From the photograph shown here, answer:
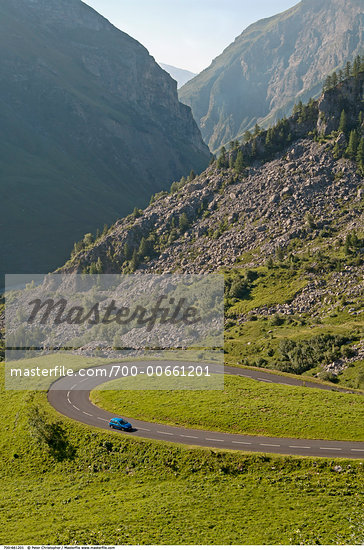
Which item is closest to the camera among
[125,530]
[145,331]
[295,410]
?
[125,530]

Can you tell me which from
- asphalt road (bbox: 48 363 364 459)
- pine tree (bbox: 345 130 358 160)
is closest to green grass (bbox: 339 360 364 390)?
asphalt road (bbox: 48 363 364 459)

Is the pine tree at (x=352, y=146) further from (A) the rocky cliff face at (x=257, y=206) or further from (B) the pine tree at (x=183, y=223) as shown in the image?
(B) the pine tree at (x=183, y=223)

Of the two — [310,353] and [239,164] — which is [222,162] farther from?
[310,353]

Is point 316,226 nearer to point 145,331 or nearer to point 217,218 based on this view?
point 217,218

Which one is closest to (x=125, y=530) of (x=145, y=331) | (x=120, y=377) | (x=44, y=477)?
(x=44, y=477)

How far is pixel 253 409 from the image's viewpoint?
55781 millimetres

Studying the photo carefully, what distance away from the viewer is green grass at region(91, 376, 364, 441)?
5047 centimetres

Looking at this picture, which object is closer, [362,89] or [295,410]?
[295,410]

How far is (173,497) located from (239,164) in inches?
5343

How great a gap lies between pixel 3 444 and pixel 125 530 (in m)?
29.7

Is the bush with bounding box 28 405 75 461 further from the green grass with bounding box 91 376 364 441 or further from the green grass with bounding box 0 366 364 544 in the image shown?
the green grass with bounding box 91 376 364 441

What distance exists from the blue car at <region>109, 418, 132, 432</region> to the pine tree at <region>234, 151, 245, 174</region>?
124024mm

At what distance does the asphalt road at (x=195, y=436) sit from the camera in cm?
4572

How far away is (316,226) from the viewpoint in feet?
419
